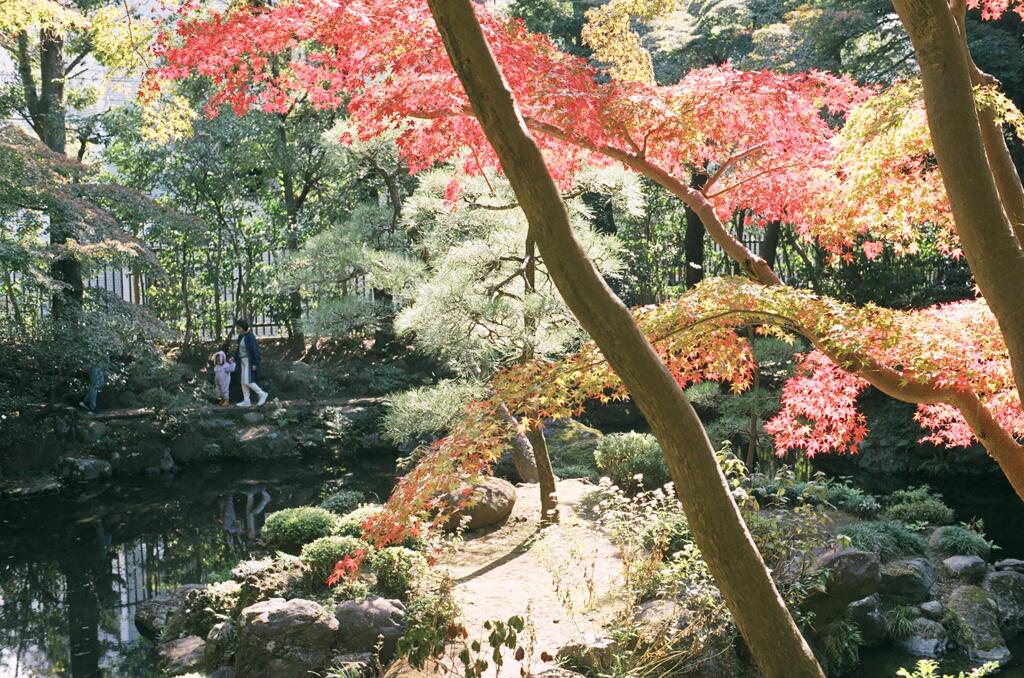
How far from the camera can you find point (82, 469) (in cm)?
1176

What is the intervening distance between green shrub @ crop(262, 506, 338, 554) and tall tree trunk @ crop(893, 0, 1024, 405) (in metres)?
6.10

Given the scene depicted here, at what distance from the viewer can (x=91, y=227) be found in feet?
36.2

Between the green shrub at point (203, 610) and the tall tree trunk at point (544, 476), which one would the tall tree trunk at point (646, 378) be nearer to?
the green shrub at point (203, 610)

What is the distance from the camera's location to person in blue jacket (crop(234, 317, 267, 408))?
42.9ft

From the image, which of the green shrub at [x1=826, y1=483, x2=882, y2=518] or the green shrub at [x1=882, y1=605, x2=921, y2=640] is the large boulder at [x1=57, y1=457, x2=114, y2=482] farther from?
the green shrub at [x1=882, y1=605, x2=921, y2=640]

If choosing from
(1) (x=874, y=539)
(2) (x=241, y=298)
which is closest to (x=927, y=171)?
(1) (x=874, y=539)

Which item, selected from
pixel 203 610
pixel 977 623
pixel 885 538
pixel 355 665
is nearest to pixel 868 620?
pixel 977 623

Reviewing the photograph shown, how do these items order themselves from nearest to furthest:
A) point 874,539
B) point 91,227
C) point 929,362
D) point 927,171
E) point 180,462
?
point 929,362, point 927,171, point 874,539, point 91,227, point 180,462

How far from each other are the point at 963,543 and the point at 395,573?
4.81m

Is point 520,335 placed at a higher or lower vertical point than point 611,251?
lower

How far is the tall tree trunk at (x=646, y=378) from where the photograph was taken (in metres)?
2.62

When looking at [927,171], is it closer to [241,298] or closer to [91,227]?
[91,227]

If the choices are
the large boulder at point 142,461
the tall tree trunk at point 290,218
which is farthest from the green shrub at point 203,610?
the tall tree trunk at point 290,218

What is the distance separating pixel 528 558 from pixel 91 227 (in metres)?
7.26
